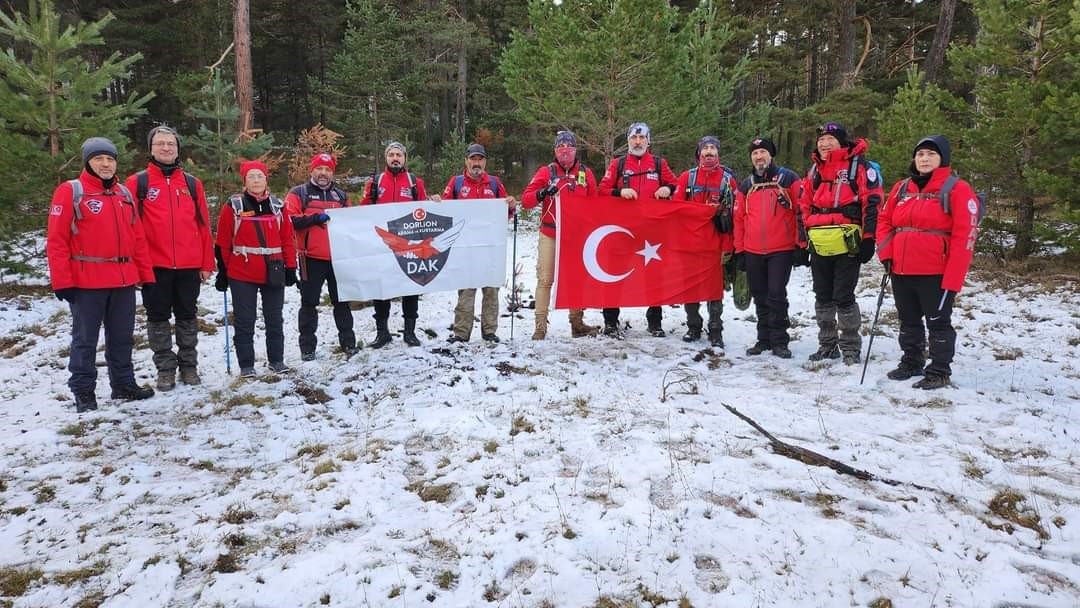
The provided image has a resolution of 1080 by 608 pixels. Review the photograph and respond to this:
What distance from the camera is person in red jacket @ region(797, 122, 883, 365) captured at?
6.59 m

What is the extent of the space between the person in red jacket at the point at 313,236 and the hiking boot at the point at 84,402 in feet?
7.79

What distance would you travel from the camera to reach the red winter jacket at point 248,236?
6898mm

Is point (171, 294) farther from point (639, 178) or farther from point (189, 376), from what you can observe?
point (639, 178)

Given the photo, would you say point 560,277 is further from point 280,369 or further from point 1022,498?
point 1022,498

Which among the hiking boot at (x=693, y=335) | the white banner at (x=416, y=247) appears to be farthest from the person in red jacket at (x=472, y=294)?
the hiking boot at (x=693, y=335)

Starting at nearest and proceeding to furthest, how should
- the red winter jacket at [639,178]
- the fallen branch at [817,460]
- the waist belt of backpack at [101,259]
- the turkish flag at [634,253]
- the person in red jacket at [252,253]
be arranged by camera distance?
the fallen branch at [817,460], the waist belt of backpack at [101,259], the person in red jacket at [252,253], the turkish flag at [634,253], the red winter jacket at [639,178]

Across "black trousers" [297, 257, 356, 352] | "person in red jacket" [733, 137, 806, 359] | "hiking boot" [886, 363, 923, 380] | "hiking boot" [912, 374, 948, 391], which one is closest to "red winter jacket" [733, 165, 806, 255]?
"person in red jacket" [733, 137, 806, 359]

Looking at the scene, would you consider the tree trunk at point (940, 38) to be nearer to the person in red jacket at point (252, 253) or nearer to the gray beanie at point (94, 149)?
the person in red jacket at point (252, 253)

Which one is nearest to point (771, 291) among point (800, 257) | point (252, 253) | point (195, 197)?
point (800, 257)

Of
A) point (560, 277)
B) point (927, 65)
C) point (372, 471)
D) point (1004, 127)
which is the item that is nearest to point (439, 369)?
point (560, 277)

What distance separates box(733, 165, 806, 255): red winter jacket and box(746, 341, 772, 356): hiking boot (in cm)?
121

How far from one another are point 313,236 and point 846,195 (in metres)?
6.41

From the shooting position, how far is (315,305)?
26.1ft

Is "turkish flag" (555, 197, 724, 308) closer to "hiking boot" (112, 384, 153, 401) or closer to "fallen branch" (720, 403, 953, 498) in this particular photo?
"fallen branch" (720, 403, 953, 498)
